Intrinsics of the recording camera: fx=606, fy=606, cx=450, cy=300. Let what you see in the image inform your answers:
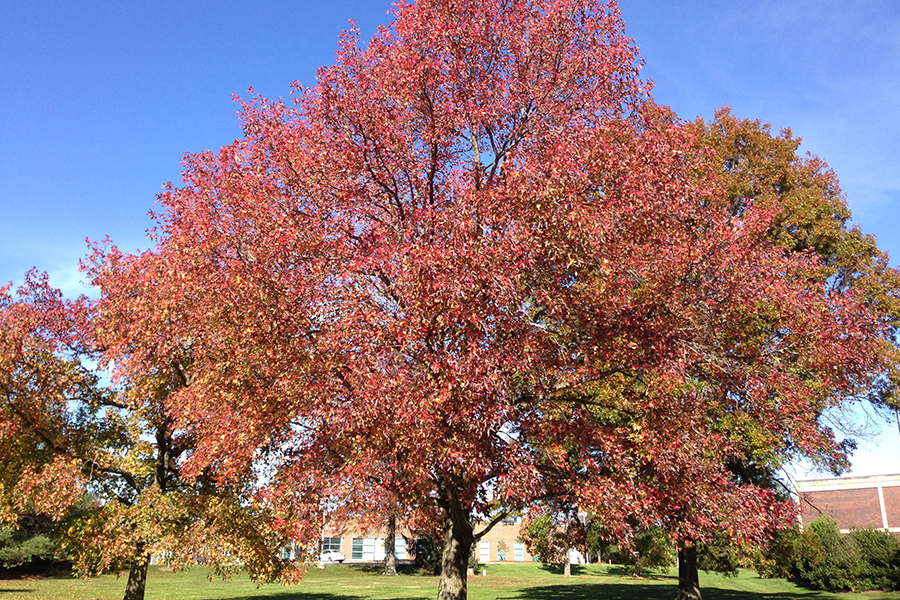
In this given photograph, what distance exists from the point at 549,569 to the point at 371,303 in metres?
61.9

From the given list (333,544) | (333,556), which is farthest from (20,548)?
(333,544)

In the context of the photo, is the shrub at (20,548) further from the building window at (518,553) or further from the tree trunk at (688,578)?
the building window at (518,553)

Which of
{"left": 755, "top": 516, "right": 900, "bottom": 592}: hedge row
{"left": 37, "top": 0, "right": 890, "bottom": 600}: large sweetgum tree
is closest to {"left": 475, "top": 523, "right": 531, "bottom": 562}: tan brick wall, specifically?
{"left": 755, "top": 516, "right": 900, "bottom": 592}: hedge row

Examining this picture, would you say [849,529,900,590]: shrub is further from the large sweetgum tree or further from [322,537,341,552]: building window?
[322,537,341,552]: building window

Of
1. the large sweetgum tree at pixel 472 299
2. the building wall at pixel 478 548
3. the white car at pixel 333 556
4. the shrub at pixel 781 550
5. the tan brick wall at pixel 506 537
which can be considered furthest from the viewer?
the tan brick wall at pixel 506 537

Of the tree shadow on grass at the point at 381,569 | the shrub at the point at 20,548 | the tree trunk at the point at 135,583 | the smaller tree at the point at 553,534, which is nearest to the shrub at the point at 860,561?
the smaller tree at the point at 553,534

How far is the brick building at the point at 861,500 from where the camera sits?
55.2m

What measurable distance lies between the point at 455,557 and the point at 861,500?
5882 cm

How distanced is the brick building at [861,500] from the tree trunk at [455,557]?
2052 inches

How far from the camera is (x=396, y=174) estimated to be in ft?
43.9

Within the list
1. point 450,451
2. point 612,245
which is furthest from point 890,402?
point 450,451

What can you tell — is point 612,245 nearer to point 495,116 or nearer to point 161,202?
point 495,116

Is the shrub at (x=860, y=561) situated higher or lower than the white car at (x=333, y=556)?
higher

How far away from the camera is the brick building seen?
55.2 meters
